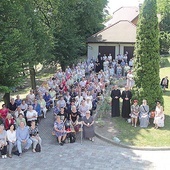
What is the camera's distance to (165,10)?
4319cm

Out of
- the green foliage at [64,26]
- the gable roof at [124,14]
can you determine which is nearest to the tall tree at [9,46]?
the green foliage at [64,26]

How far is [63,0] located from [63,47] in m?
4.23

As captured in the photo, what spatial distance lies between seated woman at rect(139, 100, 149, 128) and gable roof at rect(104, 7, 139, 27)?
39872 mm

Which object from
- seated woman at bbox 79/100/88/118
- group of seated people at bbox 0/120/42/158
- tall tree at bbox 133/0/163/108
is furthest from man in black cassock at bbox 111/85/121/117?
group of seated people at bbox 0/120/42/158

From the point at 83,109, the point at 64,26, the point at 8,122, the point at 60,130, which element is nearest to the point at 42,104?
the point at 83,109

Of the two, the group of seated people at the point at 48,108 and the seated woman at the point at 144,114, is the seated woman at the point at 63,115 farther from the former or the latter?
the seated woman at the point at 144,114

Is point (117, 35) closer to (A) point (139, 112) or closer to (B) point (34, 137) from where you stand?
(A) point (139, 112)

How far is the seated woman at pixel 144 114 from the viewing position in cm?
1538

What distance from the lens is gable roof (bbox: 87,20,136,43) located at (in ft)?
111

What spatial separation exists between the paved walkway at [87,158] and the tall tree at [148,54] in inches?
164

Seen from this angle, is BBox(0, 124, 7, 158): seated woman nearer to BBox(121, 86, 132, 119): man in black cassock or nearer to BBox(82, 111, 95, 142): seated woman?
BBox(82, 111, 95, 142): seated woman

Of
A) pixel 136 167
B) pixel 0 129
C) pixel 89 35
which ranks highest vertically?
pixel 89 35

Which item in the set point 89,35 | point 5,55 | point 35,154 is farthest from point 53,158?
point 89,35

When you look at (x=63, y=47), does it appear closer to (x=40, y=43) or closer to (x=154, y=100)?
(x=40, y=43)
